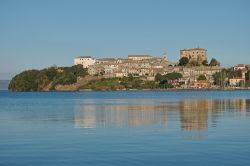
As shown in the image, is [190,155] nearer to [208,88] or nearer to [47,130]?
[47,130]

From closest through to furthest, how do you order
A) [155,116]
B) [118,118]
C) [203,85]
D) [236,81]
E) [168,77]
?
[118,118]
[155,116]
[236,81]
[168,77]
[203,85]

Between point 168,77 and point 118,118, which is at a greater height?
point 168,77

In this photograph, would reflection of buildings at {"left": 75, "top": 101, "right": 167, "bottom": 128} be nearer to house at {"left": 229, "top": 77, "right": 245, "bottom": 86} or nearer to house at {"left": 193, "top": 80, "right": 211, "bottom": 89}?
house at {"left": 193, "top": 80, "right": 211, "bottom": 89}

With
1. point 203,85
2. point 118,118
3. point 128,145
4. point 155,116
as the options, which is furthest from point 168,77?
point 128,145

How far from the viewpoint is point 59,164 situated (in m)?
16.5

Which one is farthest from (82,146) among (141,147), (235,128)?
(235,128)

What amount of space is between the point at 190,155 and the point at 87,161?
3.58 m

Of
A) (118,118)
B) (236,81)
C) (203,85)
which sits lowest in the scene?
(118,118)

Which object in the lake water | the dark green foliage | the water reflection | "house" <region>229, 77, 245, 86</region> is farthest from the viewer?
the dark green foliage

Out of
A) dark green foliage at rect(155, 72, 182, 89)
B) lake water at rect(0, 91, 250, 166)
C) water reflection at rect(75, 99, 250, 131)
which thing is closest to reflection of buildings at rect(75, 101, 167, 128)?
water reflection at rect(75, 99, 250, 131)

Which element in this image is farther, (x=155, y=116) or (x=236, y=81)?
(x=236, y=81)

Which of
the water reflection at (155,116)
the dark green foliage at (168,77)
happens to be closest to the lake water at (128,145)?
the water reflection at (155,116)

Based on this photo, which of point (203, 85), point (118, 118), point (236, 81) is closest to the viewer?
point (118, 118)

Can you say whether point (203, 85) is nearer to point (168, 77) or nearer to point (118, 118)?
point (168, 77)
